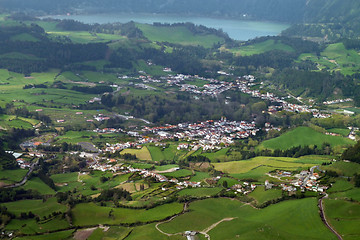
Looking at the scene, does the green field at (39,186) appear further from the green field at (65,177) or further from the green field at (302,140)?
the green field at (302,140)

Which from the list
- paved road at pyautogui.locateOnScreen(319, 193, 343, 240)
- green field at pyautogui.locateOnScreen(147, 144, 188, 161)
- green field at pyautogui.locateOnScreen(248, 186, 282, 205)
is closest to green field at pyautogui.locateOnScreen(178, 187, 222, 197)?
green field at pyautogui.locateOnScreen(248, 186, 282, 205)

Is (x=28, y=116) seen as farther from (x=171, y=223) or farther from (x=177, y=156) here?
(x=171, y=223)

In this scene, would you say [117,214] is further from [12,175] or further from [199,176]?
[12,175]

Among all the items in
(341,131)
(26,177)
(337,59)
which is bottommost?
(26,177)

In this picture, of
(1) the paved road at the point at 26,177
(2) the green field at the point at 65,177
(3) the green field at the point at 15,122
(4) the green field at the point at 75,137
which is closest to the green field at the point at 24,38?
(3) the green field at the point at 15,122

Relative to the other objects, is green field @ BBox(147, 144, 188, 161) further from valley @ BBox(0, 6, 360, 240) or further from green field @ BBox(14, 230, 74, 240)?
green field @ BBox(14, 230, 74, 240)

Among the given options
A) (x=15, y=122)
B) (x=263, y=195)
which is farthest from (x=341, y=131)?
(x=15, y=122)

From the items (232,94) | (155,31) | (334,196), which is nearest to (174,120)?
(232,94)
